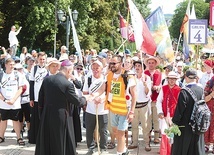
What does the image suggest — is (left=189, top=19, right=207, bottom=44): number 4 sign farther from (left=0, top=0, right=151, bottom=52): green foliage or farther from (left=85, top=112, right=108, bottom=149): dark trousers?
(left=0, top=0, right=151, bottom=52): green foliage

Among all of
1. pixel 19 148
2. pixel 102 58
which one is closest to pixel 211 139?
pixel 102 58

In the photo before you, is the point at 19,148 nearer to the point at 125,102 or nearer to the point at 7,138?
the point at 7,138

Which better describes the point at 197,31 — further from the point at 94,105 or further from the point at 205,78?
the point at 94,105

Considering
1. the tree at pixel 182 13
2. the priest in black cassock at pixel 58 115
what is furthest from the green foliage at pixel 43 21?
the tree at pixel 182 13

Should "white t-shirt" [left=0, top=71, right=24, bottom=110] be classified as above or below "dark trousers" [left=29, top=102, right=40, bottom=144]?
above

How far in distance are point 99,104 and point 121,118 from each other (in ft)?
2.16

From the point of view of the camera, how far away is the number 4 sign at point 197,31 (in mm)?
9562

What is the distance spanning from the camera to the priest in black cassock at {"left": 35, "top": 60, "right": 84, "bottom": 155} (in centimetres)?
618

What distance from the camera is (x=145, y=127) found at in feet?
27.9

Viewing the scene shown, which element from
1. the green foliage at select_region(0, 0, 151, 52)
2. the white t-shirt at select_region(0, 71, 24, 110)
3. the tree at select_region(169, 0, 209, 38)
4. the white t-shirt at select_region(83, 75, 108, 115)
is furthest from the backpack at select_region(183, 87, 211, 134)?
the tree at select_region(169, 0, 209, 38)

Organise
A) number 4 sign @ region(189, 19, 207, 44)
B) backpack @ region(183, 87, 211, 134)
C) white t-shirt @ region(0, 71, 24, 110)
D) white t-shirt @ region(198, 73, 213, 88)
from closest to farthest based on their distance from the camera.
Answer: backpack @ region(183, 87, 211, 134), white t-shirt @ region(0, 71, 24, 110), white t-shirt @ region(198, 73, 213, 88), number 4 sign @ region(189, 19, 207, 44)

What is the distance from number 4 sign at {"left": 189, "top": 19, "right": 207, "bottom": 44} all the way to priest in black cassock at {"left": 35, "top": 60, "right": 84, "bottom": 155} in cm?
437

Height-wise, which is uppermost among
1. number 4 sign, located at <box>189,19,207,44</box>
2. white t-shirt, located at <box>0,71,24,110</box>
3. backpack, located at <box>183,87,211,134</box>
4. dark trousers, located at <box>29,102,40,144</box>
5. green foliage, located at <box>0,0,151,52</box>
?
green foliage, located at <box>0,0,151,52</box>

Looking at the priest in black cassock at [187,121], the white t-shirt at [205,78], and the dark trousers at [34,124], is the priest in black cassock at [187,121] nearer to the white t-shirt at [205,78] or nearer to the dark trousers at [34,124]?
the white t-shirt at [205,78]
